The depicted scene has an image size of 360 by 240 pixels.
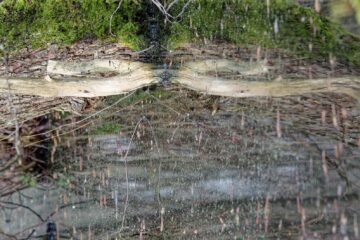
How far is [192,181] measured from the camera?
400 cm

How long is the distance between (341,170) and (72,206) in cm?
198

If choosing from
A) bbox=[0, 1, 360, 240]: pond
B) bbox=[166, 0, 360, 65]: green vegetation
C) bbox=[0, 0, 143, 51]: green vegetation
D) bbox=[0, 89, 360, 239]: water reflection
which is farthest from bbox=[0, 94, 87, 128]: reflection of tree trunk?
bbox=[166, 0, 360, 65]: green vegetation

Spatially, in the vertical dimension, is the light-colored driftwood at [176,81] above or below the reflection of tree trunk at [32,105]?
above

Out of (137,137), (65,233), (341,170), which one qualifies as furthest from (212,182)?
(65,233)

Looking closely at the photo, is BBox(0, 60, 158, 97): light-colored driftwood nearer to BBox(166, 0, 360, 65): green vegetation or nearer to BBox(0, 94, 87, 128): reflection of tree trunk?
BBox(0, 94, 87, 128): reflection of tree trunk

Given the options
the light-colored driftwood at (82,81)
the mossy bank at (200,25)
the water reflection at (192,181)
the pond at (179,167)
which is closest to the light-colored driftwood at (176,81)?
the light-colored driftwood at (82,81)

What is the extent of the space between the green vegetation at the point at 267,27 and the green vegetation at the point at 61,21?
10.4 inches

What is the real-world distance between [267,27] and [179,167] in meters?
1.57

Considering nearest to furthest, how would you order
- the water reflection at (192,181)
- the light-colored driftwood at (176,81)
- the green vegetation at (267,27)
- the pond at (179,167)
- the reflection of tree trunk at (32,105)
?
the light-colored driftwood at (176,81) < the green vegetation at (267,27) < the reflection of tree trunk at (32,105) < the pond at (179,167) < the water reflection at (192,181)

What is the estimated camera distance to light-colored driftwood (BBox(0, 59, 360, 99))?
8.46ft

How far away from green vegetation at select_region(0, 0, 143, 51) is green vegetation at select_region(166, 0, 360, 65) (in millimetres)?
263

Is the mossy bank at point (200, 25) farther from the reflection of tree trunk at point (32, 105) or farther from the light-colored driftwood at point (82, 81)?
the reflection of tree trunk at point (32, 105)

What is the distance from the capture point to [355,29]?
10.5ft

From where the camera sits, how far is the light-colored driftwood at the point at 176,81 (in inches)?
102
